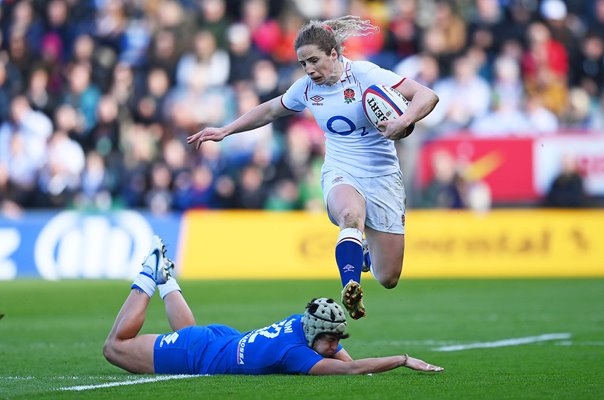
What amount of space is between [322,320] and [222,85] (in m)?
14.7

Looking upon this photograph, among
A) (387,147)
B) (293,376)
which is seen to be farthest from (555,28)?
(293,376)

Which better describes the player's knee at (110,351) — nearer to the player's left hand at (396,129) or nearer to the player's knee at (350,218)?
the player's knee at (350,218)

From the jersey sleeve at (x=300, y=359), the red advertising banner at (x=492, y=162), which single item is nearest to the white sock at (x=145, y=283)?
the jersey sleeve at (x=300, y=359)

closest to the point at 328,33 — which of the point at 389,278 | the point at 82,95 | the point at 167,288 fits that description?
the point at 389,278

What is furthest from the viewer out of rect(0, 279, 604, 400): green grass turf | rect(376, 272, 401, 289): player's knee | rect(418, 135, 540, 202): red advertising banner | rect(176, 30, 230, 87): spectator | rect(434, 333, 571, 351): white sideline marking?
rect(176, 30, 230, 87): spectator

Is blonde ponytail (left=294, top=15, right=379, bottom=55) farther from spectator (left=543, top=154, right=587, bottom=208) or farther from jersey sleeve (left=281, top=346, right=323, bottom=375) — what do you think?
spectator (left=543, top=154, right=587, bottom=208)

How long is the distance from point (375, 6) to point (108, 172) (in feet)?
22.1

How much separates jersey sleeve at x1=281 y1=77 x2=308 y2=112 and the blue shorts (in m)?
2.31

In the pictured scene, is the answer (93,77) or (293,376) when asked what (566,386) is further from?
(93,77)

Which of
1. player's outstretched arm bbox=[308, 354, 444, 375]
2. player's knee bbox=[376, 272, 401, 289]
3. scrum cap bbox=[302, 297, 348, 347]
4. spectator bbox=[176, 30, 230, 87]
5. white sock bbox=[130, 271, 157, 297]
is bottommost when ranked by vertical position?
player's outstretched arm bbox=[308, 354, 444, 375]

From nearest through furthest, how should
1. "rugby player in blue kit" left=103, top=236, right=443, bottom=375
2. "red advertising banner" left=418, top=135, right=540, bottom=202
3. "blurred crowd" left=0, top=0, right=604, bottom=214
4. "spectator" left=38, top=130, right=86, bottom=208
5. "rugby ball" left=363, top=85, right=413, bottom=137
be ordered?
"rugby player in blue kit" left=103, top=236, right=443, bottom=375, "rugby ball" left=363, top=85, right=413, bottom=137, "red advertising banner" left=418, top=135, right=540, bottom=202, "spectator" left=38, top=130, right=86, bottom=208, "blurred crowd" left=0, top=0, right=604, bottom=214

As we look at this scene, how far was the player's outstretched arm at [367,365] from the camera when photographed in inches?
318

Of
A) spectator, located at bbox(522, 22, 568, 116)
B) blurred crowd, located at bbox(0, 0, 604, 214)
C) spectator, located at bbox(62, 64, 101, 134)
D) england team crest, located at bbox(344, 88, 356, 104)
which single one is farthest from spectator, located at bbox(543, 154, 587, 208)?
england team crest, located at bbox(344, 88, 356, 104)

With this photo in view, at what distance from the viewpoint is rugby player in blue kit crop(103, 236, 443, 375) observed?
819cm
